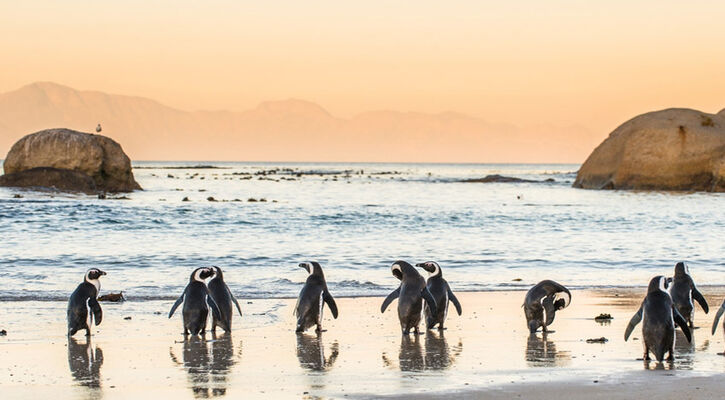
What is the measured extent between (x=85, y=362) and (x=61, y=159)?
A: 33.6 metres

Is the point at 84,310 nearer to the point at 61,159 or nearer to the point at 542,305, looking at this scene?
the point at 542,305

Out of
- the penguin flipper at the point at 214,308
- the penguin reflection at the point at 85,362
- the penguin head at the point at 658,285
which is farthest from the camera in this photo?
the penguin flipper at the point at 214,308

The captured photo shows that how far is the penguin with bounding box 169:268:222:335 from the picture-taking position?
10406 mm

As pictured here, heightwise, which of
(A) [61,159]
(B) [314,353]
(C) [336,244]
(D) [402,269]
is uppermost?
(A) [61,159]

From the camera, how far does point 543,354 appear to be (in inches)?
361

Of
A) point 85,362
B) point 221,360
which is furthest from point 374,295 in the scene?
point 85,362

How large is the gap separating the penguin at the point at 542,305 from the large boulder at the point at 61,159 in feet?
105

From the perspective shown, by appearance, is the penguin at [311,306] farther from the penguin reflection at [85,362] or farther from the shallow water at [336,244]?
the shallow water at [336,244]

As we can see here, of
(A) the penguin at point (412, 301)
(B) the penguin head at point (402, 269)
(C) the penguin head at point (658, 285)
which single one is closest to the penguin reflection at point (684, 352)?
(C) the penguin head at point (658, 285)

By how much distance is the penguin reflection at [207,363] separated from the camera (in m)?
7.58

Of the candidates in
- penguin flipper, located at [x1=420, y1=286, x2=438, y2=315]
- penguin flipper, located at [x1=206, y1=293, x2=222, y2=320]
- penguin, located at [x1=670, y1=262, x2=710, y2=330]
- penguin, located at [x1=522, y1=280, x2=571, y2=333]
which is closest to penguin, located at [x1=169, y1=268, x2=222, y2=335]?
penguin flipper, located at [x1=206, y1=293, x2=222, y2=320]

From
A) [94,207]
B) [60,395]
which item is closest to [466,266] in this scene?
[60,395]

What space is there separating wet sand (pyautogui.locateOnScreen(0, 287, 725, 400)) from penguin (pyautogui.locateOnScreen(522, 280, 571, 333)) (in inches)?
7.1

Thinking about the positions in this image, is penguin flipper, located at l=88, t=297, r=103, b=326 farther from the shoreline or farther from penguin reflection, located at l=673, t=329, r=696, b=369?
penguin reflection, located at l=673, t=329, r=696, b=369
